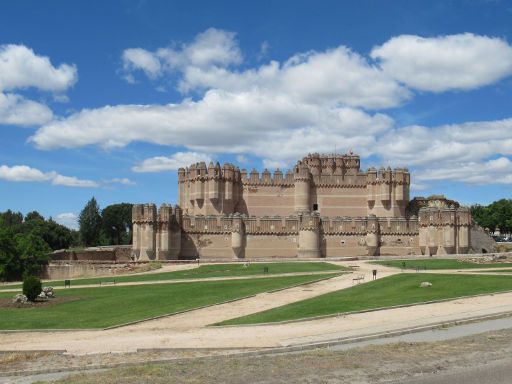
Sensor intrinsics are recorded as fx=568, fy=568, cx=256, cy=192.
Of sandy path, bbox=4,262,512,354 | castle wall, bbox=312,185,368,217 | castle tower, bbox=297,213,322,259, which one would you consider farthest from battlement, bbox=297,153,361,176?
sandy path, bbox=4,262,512,354

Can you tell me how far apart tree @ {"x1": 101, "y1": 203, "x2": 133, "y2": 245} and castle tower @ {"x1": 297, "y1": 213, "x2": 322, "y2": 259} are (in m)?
54.3

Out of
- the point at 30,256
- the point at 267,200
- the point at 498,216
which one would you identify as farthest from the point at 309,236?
the point at 498,216

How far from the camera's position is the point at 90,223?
108312mm

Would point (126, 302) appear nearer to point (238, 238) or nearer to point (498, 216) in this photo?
point (238, 238)

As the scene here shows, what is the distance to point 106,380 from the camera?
46.7ft

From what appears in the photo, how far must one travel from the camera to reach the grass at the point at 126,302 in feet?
84.0

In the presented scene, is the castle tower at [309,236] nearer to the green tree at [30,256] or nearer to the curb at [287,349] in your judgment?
the green tree at [30,256]

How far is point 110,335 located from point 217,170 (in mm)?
50542

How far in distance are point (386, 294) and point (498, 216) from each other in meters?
101

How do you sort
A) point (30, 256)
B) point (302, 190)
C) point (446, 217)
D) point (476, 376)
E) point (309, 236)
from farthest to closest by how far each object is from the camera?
1. point (302, 190)
2. point (309, 236)
3. point (446, 217)
4. point (30, 256)
5. point (476, 376)

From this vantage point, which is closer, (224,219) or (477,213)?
(224,219)

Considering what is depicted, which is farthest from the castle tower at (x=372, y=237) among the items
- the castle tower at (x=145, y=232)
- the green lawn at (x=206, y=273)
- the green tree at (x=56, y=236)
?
the green tree at (x=56, y=236)

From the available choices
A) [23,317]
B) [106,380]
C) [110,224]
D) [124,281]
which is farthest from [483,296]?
[110,224]

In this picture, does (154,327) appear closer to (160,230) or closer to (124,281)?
(124,281)
